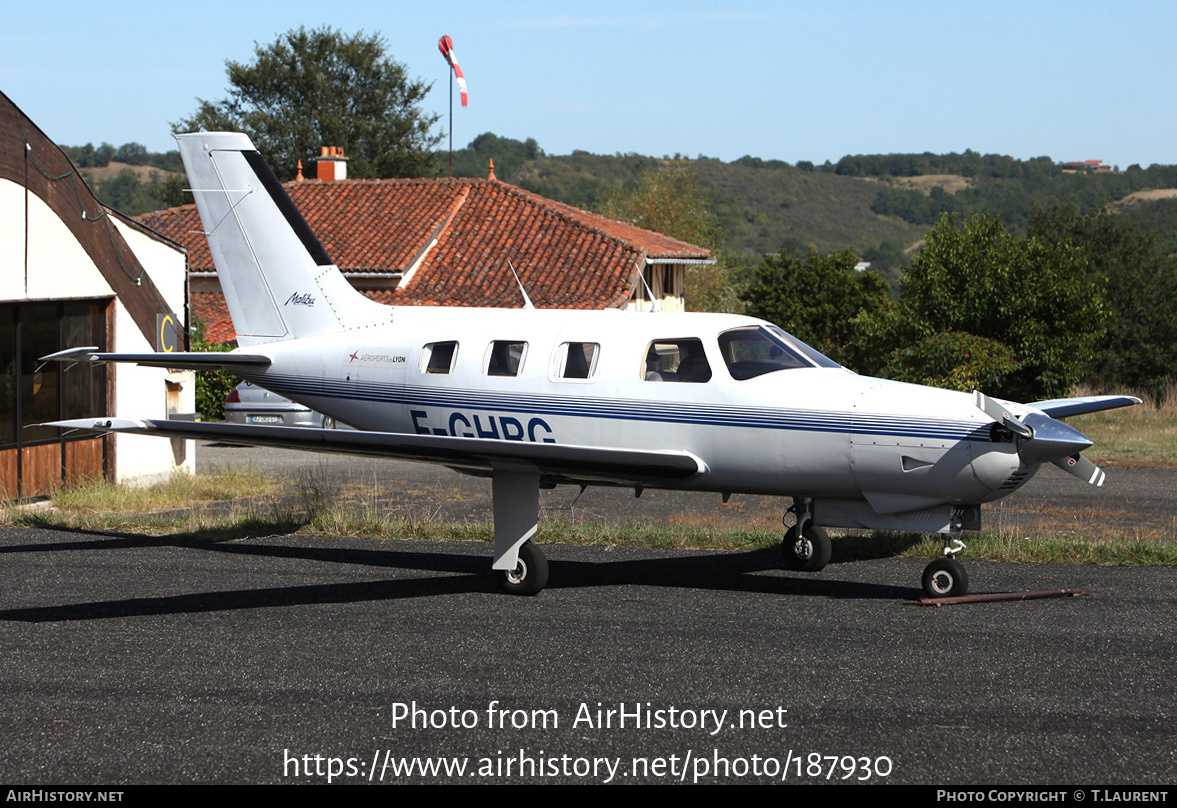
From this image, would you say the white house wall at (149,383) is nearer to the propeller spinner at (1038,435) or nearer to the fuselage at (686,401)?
the fuselage at (686,401)

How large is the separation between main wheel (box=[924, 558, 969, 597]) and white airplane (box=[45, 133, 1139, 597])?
0.05 feet

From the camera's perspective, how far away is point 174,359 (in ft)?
36.9

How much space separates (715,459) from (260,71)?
236 ft

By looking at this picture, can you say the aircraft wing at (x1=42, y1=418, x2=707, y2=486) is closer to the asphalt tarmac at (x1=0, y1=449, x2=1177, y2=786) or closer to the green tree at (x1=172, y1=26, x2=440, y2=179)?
the asphalt tarmac at (x1=0, y1=449, x2=1177, y2=786)

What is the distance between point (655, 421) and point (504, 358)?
1.58 metres

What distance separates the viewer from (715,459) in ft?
31.8

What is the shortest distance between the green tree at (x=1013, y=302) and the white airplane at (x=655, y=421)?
744 inches

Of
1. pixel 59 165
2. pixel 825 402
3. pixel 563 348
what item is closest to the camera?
pixel 825 402

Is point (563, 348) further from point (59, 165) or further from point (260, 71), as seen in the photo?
point (260, 71)

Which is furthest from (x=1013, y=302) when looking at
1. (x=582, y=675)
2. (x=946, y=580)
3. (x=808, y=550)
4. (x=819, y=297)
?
(x=582, y=675)

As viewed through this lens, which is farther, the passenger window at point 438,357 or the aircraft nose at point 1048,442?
the passenger window at point 438,357

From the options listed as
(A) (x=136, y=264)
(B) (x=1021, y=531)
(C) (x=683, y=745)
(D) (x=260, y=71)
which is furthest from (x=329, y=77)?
(C) (x=683, y=745)

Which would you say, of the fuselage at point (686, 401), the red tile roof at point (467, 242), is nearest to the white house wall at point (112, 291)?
the fuselage at point (686, 401)

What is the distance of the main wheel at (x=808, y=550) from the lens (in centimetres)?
1078
